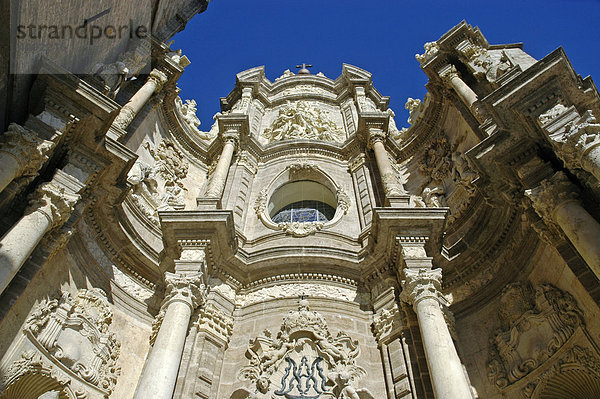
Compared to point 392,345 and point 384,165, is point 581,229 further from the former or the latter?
point 384,165

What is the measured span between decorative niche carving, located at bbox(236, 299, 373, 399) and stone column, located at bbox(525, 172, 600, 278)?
4.35 meters

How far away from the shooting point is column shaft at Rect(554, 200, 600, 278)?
7.13m

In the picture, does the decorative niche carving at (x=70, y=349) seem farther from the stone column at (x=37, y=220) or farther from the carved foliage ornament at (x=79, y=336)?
the stone column at (x=37, y=220)

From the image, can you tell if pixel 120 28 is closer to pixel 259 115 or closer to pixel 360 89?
pixel 259 115

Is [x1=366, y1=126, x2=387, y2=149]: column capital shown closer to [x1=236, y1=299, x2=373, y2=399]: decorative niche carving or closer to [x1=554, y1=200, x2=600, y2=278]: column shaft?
[x1=236, y1=299, x2=373, y2=399]: decorative niche carving

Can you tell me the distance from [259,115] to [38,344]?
1344cm

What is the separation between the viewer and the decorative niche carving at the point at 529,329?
852cm

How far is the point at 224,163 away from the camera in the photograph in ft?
47.0

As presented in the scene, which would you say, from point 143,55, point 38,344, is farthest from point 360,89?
point 38,344

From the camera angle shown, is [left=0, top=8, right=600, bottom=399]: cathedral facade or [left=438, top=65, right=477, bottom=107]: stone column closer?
[left=0, top=8, right=600, bottom=399]: cathedral facade

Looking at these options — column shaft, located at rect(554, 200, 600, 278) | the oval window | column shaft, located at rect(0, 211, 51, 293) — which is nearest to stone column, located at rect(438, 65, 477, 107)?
the oval window

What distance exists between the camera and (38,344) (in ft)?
26.6

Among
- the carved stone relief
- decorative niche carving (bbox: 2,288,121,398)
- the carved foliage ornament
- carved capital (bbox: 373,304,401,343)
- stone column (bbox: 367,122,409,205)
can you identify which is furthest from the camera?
stone column (bbox: 367,122,409,205)

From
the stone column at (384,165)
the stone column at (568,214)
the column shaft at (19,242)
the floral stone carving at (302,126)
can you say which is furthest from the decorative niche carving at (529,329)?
the floral stone carving at (302,126)
